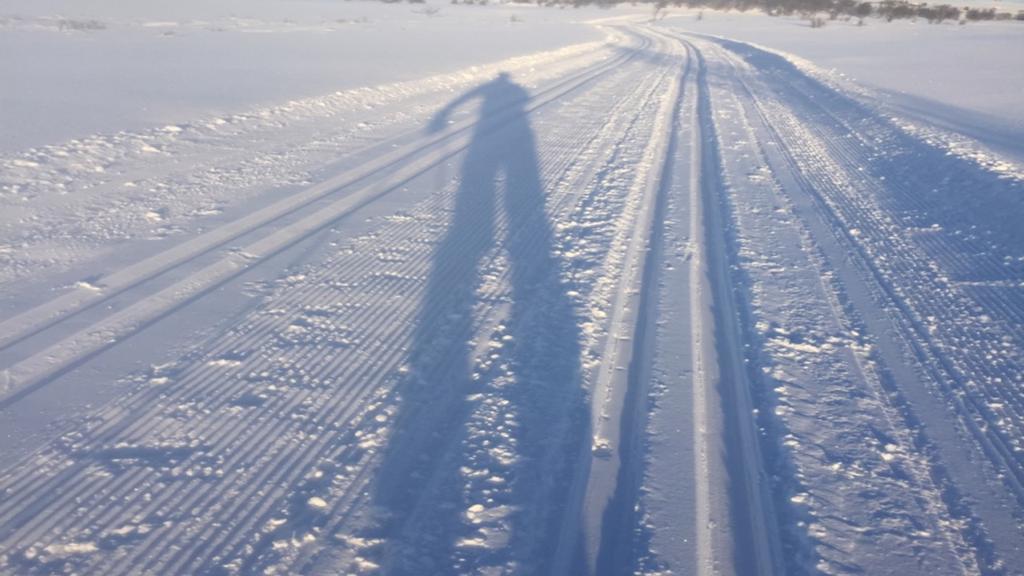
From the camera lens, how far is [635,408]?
413 centimetres

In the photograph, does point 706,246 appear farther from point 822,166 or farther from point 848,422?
point 822,166

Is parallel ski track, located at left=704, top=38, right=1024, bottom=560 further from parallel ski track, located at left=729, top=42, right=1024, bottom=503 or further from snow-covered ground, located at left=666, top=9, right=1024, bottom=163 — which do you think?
snow-covered ground, located at left=666, top=9, right=1024, bottom=163

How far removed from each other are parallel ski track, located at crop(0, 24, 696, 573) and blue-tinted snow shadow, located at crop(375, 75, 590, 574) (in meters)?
0.25

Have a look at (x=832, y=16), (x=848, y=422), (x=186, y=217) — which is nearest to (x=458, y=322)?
(x=848, y=422)

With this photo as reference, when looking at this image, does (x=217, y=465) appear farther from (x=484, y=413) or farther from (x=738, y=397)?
(x=738, y=397)

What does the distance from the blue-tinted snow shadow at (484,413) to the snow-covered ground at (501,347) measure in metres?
0.02

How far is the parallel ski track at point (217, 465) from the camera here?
3081 mm

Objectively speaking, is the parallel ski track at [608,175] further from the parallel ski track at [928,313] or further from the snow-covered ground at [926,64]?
the snow-covered ground at [926,64]

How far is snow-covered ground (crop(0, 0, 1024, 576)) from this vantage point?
3.24 meters

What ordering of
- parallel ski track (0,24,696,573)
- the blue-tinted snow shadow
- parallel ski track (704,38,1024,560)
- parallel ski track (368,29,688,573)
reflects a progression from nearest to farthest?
1. parallel ski track (0,24,696,573)
2. the blue-tinted snow shadow
3. parallel ski track (368,29,688,573)
4. parallel ski track (704,38,1024,560)

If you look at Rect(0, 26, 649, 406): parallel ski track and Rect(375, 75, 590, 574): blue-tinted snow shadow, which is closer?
Rect(375, 75, 590, 574): blue-tinted snow shadow

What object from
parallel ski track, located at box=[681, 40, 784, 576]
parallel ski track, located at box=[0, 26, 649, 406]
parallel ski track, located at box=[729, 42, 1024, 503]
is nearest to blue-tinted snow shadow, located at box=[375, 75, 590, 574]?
parallel ski track, located at box=[681, 40, 784, 576]

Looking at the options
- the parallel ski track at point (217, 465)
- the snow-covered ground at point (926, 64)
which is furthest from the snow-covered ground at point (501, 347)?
the snow-covered ground at point (926, 64)

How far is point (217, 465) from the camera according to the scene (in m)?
3.54
